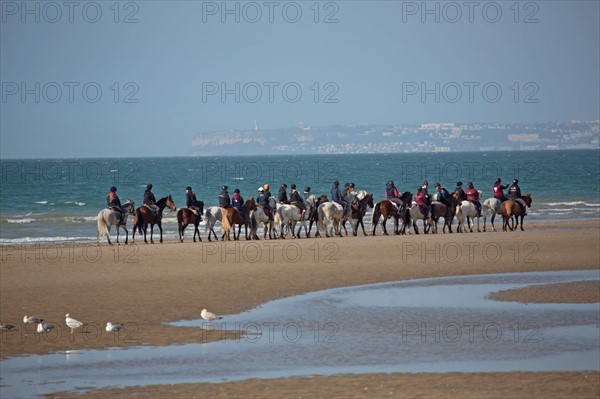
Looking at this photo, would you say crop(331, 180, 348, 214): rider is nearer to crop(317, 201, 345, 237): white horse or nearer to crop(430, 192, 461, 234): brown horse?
crop(317, 201, 345, 237): white horse

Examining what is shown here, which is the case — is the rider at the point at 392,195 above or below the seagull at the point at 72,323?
above

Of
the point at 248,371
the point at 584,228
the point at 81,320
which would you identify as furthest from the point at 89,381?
the point at 584,228

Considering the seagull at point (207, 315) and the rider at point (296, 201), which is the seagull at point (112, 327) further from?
the rider at point (296, 201)

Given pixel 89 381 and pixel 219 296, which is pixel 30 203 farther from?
pixel 89 381

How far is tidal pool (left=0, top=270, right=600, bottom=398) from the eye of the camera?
13258 mm

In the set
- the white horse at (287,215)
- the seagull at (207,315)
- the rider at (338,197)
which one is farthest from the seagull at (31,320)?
the rider at (338,197)

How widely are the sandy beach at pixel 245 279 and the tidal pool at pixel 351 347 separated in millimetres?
545

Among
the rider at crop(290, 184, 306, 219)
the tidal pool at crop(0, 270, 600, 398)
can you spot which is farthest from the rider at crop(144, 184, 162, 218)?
the tidal pool at crop(0, 270, 600, 398)

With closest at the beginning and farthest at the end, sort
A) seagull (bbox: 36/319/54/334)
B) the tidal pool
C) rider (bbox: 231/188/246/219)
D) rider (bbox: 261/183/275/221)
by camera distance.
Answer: the tidal pool < seagull (bbox: 36/319/54/334) < rider (bbox: 231/188/246/219) < rider (bbox: 261/183/275/221)

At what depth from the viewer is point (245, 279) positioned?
22484 mm

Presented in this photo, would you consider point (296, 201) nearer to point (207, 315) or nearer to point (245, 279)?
point (245, 279)

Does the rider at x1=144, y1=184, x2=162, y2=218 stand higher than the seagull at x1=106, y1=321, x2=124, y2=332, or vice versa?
the rider at x1=144, y1=184, x2=162, y2=218

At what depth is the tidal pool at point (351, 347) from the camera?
1326 cm

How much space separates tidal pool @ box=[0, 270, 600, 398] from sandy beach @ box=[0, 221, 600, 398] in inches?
21.5
